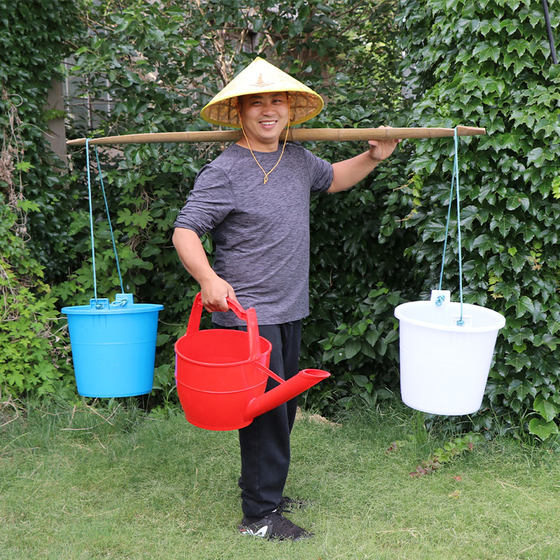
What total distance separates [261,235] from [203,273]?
303 millimetres

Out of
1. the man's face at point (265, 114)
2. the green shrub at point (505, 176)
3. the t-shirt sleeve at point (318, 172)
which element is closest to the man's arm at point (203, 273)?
the man's face at point (265, 114)

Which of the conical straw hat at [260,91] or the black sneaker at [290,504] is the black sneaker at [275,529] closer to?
the black sneaker at [290,504]

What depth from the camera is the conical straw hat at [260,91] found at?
7.69ft

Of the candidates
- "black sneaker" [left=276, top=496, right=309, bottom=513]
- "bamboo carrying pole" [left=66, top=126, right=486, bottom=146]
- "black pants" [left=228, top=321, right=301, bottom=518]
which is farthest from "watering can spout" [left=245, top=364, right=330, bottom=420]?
"bamboo carrying pole" [left=66, top=126, right=486, bottom=146]

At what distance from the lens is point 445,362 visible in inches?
91.0

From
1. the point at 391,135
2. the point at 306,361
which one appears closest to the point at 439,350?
the point at 391,135

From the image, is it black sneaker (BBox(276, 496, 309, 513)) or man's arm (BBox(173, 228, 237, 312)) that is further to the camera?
black sneaker (BBox(276, 496, 309, 513))

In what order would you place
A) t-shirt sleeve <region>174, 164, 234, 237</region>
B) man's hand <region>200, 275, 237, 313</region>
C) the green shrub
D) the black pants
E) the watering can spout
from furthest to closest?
the green shrub, the black pants, t-shirt sleeve <region>174, 164, 234, 237</region>, man's hand <region>200, 275, 237, 313</region>, the watering can spout

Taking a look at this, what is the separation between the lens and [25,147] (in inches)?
152

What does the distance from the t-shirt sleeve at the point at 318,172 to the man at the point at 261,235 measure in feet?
0.42

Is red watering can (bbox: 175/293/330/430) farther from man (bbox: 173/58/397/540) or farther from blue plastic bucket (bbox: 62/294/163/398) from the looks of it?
blue plastic bucket (bbox: 62/294/163/398)

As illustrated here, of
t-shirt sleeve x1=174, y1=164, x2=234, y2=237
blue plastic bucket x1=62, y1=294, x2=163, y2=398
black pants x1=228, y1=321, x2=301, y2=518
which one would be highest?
t-shirt sleeve x1=174, y1=164, x2=234, y2=237

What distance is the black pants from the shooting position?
2438 millimetres

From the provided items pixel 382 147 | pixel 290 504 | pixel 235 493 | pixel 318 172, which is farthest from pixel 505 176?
pixel 235 493
